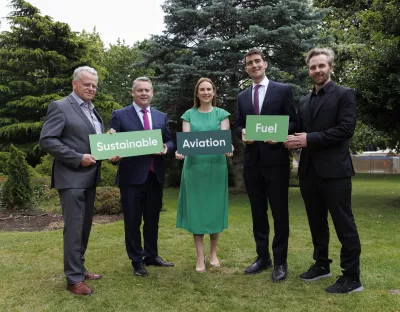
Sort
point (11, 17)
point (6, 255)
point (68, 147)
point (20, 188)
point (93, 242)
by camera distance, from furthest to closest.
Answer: point (11, 17), point (20, 188), point (93, 242), point (6, 255), point (68, 147)

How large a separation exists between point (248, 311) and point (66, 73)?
68.6 feet

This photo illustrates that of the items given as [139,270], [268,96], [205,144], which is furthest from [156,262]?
[268,96]

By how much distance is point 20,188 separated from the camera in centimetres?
1050

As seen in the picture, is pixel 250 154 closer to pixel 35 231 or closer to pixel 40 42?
pixel 35 231

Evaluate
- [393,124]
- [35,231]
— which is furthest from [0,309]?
[393,124]

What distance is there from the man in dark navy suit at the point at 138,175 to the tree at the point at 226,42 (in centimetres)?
807

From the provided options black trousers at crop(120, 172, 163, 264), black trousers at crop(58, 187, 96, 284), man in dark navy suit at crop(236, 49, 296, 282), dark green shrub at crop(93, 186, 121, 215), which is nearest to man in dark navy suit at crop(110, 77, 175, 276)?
black trousers at crop(120, 172, 163, 264)

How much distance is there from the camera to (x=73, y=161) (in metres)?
4.13

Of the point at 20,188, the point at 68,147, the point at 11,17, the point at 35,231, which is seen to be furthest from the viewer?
the point at 11,17

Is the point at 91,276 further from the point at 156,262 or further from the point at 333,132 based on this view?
the point at 333,132

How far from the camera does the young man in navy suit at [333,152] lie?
13.3ft

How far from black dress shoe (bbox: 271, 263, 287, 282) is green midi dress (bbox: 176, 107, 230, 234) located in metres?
0.84

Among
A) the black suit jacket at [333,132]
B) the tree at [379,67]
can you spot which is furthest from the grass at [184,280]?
the tree at [379,67]

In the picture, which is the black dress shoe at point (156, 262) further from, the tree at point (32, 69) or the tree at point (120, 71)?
the tree at point (120, 71)
